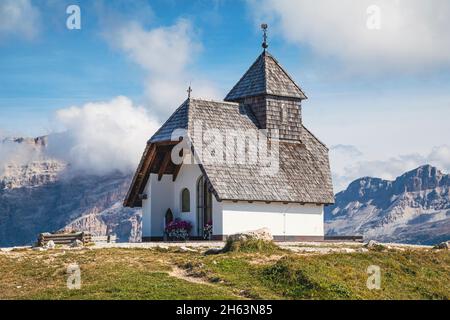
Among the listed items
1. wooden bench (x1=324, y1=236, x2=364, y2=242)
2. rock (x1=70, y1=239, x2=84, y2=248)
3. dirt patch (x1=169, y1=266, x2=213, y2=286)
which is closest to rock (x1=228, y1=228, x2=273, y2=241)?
dirt patch (x1=169, y1=266, x2=213, y2=286)

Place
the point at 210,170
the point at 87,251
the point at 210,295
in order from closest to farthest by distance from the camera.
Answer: the point at 210,295 < the point at 87,251 < the point at 210,170

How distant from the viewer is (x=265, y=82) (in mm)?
53000

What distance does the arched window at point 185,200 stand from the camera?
167ft

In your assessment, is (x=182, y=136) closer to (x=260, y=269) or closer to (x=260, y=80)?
(x=260, y=80)

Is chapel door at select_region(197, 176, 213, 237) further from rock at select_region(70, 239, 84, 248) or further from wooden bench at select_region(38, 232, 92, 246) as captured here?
rock at select_region(70, 239, 84, 248)

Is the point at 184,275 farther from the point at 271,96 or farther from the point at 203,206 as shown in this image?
the point at 271,96

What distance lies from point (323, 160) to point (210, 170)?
397 inches

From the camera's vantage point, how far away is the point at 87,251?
3744cm

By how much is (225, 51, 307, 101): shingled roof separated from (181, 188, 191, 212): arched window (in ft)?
23.8

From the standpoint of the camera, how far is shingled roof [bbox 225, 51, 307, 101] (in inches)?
2090

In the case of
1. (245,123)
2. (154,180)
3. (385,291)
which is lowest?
(385,291)

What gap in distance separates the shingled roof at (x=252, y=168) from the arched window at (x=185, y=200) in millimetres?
2620

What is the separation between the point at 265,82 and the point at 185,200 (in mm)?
8856

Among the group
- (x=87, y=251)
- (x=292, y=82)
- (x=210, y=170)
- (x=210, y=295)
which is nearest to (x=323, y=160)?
(x=292, y=82)
